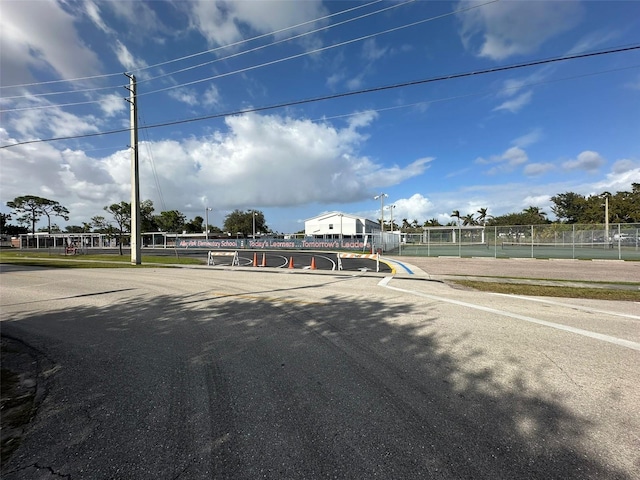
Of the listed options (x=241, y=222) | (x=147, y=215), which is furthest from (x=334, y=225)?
(x=147, y=215)

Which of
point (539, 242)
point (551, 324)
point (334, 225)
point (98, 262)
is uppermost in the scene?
point (334, 225)

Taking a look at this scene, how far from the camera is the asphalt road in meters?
2.21

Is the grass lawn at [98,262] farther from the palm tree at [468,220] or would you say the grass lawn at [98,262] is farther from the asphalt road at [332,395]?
the palm tree at [468,220]

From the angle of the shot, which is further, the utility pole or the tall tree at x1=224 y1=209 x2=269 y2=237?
the tall tree at x1=224 y1=209 x2=269 y2=237

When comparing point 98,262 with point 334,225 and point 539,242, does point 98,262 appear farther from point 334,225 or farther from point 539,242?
point 334,225

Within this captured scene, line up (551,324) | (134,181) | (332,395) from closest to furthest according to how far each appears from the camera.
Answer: (332,395), (551,324), (134,181)

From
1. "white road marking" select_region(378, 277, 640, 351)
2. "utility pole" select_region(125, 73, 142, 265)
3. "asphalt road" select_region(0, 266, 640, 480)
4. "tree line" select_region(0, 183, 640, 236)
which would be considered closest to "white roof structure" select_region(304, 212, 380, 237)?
"tree line" select_region(0, 183, 640, 236)

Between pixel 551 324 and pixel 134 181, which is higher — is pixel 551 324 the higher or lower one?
the lower one

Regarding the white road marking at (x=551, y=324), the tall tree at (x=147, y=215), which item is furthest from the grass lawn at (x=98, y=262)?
the tall tree at (x=147, y=215)

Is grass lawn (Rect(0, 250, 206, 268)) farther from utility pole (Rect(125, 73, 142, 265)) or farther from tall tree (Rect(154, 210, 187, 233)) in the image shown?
tall tree (Rect(154, 210, 187, 233))

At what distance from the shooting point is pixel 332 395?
10.3ft

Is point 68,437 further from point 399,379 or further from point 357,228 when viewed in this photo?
point 357,228

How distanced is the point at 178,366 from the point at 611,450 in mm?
4373

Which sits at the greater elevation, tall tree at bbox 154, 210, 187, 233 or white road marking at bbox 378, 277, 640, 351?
tall tree at bbox 154, 210, 187, 233
